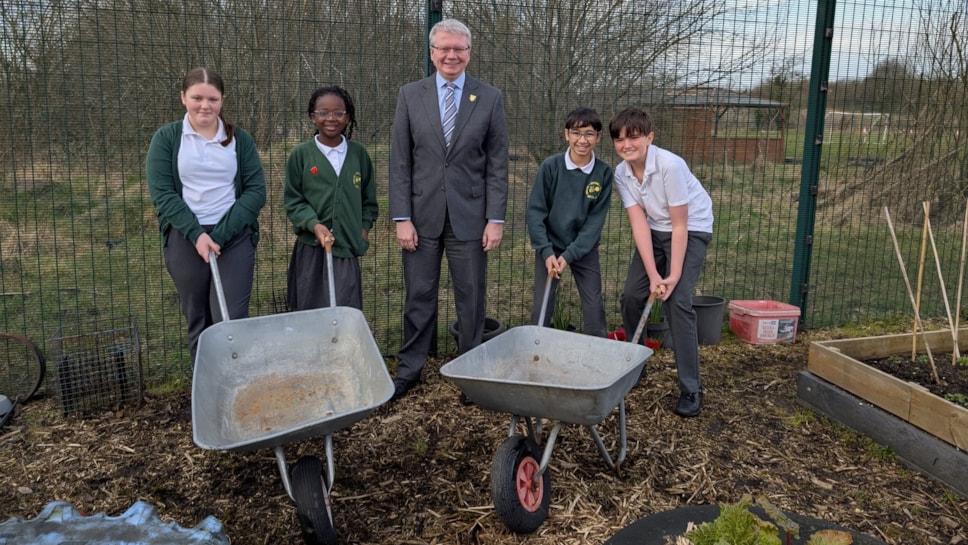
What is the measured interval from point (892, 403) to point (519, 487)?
1940 millimetres

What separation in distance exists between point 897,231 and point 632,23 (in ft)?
10.2

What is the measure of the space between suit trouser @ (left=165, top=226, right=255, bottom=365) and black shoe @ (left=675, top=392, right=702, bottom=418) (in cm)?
225

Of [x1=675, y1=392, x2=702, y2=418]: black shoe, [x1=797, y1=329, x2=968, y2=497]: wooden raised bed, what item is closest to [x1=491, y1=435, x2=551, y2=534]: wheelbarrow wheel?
[x1=675, y1=392, x2=702, y2=418]: black shoe

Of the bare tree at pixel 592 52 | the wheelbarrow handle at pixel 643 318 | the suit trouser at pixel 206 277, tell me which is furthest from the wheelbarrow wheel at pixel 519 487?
the bare tree at pixel 592 52

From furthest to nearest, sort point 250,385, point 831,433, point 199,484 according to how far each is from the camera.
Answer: point 831,433 → point 199,484 → point 250,385

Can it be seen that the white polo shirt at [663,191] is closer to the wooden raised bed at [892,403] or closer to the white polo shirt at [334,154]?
the wooden raised bed at [892,403]

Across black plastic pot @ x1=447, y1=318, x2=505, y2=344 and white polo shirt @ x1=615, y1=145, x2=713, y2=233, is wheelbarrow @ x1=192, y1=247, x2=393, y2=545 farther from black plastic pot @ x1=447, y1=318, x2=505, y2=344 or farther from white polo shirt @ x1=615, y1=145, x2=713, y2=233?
white polo shirt @ x1=615, y1=145, x2=713, y2=233

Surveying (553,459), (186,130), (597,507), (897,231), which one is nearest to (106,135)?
(186,130)

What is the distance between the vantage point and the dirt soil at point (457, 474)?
274 cm

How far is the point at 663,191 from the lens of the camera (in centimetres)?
355

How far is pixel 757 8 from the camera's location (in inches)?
195

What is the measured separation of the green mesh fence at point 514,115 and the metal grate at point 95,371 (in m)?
0.33

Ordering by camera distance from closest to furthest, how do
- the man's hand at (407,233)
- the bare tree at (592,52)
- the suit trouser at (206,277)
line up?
the suit trouser at (206,277) < the man's hand at (407,233) < the bare tree at (592,52)

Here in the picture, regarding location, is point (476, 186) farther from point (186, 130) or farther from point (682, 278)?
point (186, 130)
